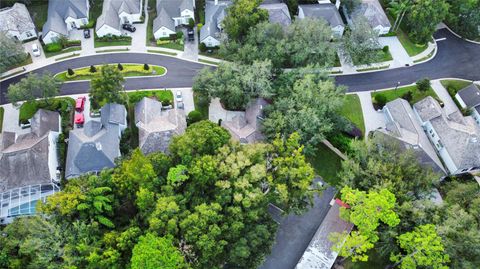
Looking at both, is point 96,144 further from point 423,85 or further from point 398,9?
point 398,9

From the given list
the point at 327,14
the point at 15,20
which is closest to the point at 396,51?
the point at 327,14

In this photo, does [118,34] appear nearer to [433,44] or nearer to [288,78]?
[288,78]

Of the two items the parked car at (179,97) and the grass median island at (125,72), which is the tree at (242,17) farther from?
the grass median island at (125,72)

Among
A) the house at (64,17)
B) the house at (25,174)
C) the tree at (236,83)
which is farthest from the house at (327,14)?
the house at (25,174)

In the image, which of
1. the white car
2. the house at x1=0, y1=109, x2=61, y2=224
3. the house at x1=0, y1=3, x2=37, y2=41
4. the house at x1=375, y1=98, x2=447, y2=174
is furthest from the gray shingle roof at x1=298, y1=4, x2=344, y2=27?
the house at x1=0, y1=3, x2=37, y2=41

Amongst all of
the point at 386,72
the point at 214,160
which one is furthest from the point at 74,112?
the point at 386,72

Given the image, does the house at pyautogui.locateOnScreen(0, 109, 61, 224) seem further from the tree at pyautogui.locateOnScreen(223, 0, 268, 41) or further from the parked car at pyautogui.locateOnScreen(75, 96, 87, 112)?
the tree at pyautogui.locateOnScreen(223, 0, 268, 41)
